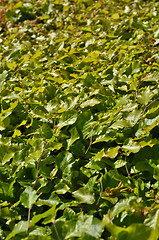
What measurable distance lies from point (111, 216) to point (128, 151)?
1.52 ft

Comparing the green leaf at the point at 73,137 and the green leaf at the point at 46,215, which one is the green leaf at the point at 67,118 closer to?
the green leaf at the point at 73,137

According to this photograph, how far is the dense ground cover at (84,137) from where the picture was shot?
44.9 inches

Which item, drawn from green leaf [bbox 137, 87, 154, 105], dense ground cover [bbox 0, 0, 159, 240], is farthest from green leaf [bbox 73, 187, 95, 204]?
green leaf [bbox 137, 87, 154, 105]

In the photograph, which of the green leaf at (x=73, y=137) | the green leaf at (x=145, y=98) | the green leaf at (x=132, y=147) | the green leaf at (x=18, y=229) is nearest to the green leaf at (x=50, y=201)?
the green leaf at (x=18, y=229)

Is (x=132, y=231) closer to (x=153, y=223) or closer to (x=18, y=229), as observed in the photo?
(x=153, y=223)

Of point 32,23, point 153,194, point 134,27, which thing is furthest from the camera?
point 32,23

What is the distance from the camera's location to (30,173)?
1442 millimetres

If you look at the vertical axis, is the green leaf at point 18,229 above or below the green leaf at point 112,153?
above

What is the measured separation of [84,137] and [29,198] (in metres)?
0.51

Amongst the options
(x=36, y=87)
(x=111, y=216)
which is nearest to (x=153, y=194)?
(x=111, y=216)

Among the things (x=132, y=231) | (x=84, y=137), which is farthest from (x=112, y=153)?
(x=132, y=231)

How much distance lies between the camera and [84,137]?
5.24ft

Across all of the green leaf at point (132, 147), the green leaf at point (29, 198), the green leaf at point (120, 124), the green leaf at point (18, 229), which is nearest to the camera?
the green leaf at point (18, 229)

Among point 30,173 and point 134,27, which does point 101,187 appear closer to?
point 30,173
